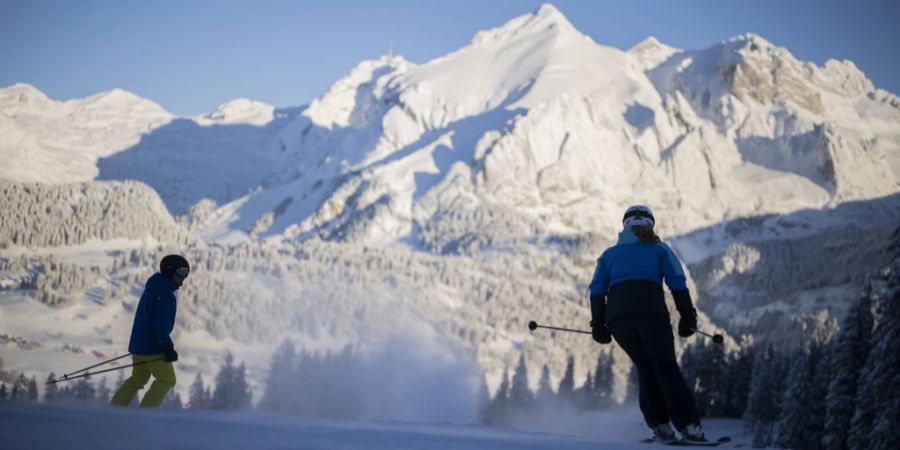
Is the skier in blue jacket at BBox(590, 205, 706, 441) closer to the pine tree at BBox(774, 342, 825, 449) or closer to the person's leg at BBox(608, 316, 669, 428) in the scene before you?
the person's leg at BBox(608, 316, 669, 428)

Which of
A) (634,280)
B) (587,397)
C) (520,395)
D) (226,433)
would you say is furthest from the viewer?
(587,397)

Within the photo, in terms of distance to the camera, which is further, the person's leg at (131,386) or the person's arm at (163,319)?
the person's arm at (163,319)

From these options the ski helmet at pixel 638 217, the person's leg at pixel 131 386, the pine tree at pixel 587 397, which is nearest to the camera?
the ski helmet at pixel 638 217

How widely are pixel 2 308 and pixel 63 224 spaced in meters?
36.4

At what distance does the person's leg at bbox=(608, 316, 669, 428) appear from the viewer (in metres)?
10.4

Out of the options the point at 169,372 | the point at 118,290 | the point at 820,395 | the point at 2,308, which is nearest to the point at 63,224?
the point at 118,290

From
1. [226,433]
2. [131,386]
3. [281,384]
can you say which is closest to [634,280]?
[226,433]

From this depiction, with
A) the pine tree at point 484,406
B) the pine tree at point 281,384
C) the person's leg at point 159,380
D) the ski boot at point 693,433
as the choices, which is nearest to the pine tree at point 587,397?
the pine tree at point 484,406

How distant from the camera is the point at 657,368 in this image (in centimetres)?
1018

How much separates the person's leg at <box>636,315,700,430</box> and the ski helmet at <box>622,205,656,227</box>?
1307mm

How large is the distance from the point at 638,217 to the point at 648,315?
1393 mm

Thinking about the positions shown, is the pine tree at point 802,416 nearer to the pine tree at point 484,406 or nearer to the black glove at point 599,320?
the black glove at point 599,320

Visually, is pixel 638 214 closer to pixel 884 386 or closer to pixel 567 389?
pixel 884 386

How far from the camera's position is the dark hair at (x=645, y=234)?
10.8 m
